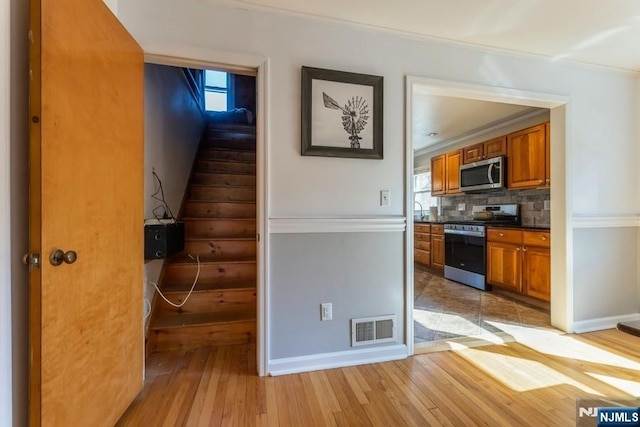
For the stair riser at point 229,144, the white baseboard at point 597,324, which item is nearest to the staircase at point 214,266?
the stair riser at point 229,144

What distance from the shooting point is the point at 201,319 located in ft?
7.36

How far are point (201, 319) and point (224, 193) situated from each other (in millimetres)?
1455

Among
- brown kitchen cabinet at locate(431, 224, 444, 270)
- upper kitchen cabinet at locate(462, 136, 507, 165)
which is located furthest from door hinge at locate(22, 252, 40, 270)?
A: brown kitchen cabinet at locate(431, 224, 444, 270)

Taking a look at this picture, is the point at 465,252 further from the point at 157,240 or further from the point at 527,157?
the point at 157,240

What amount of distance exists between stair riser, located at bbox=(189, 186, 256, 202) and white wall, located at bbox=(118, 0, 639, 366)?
1470 mm

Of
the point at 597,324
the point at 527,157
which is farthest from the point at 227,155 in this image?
the point at 597,324

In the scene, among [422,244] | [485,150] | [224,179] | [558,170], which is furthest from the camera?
[422,244]

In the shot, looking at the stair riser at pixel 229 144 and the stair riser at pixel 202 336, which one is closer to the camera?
the stair riser at pixel 202 336

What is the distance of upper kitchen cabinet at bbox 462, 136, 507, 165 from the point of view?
3896 millimetres

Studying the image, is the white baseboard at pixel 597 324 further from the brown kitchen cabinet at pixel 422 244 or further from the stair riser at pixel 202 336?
the stair riser at pixel 202 336

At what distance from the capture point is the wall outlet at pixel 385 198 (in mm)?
2066

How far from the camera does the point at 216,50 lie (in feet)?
5.80

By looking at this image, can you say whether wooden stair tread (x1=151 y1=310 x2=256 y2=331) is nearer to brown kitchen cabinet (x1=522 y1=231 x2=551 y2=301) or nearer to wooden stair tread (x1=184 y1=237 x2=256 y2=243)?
wooden stair tread (x1=184 y1=237 x2=256 y2=243)

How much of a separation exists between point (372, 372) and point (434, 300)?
179cm
